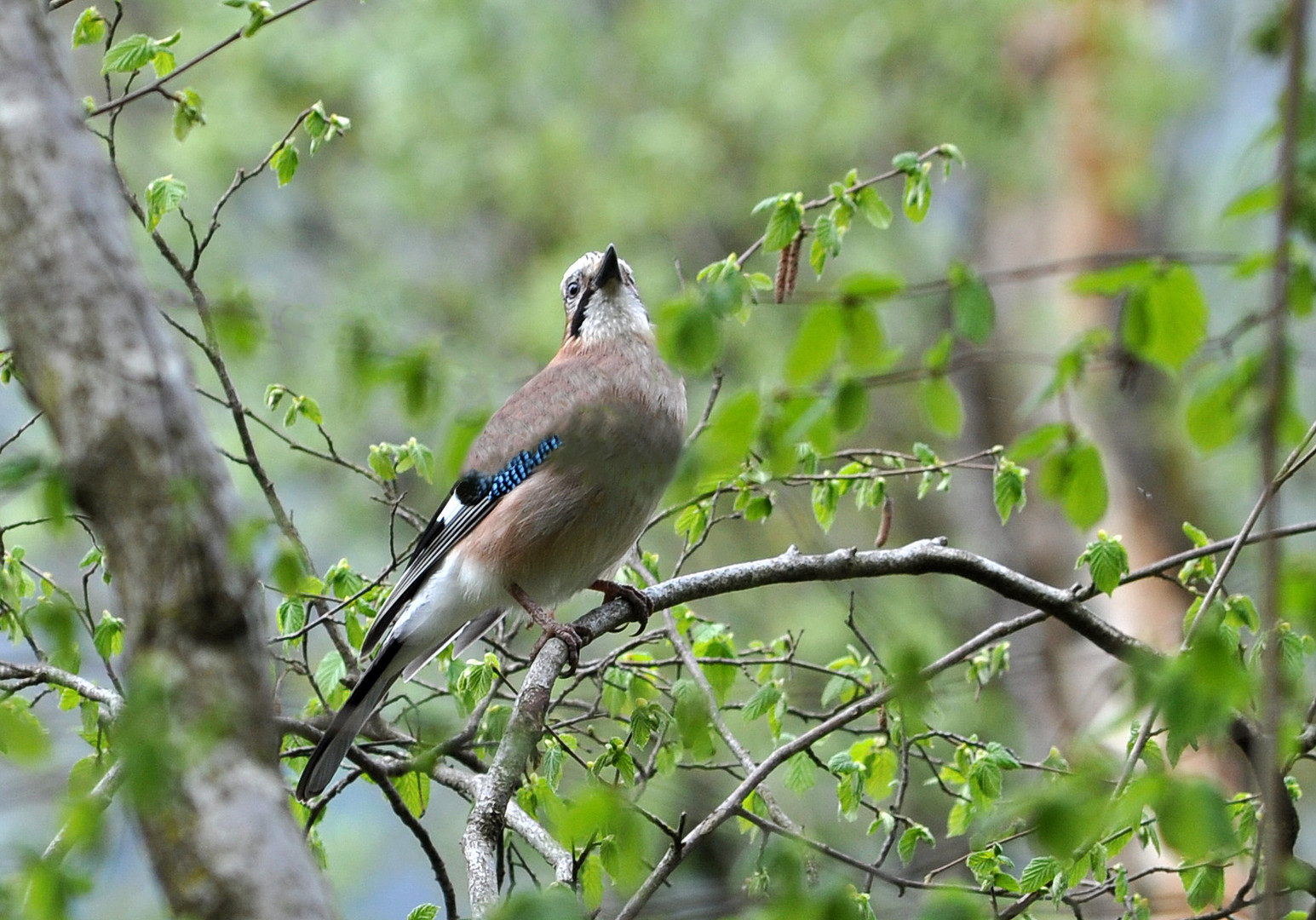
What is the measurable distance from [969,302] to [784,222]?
1.25 m

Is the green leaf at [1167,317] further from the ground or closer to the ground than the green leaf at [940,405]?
closer to the ground

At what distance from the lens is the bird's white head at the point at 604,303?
13.2ft

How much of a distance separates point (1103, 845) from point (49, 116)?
1876 mm

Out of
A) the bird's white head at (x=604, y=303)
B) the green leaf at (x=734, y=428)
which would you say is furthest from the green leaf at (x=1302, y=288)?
the bird's white head at (x=604, y=303)

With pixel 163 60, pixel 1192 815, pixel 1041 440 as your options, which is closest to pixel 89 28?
pixel 163 60

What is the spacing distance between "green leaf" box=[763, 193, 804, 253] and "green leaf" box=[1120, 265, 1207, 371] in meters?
1.26

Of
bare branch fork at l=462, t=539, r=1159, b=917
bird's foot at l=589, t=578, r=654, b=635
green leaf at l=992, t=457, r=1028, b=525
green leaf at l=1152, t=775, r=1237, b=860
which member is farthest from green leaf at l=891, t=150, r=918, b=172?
green leaf at l=1152, t=775, r=1237, b=860

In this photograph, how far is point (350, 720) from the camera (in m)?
3.04

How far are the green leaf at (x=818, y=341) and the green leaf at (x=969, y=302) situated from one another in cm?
12

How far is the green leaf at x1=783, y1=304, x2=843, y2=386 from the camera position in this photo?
57.4 inches

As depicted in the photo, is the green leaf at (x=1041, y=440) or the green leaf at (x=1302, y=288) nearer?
the green leaf at (x=1302, y=288)

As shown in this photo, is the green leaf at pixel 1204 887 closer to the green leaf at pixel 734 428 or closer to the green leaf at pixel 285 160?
the green leaf at pixel 734 428

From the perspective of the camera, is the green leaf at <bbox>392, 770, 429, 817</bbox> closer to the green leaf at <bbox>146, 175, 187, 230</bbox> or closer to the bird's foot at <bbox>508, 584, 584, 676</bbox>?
the bird's foot at <bbox>508, 584, 584, 676</bbox>

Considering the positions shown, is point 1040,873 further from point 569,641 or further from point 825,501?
point 569,641
